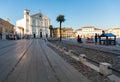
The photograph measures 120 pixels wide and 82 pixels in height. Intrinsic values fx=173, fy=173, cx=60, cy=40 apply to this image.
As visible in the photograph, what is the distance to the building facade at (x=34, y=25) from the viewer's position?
3644 inches

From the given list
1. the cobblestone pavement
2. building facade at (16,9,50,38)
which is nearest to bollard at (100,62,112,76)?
the cobblestone pavement

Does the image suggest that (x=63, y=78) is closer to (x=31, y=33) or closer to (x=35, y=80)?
(x=35, y=80)

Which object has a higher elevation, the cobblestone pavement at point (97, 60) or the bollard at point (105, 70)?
the bollard at point (105, 70)

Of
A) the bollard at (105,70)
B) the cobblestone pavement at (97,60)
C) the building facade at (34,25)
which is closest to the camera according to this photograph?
the cobblestone pavement at (97,60)

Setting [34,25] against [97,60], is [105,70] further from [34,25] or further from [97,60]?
[34,25]

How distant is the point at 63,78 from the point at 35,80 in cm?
92

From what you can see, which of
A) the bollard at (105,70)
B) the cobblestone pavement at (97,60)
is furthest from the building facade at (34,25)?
the bollard at (105,70)

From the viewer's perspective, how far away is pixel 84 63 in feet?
27.9

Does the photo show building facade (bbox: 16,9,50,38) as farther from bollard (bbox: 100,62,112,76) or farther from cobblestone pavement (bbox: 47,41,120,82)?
bollard (bbox: 100,62,112,76)

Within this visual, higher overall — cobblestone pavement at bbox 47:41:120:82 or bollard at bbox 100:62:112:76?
bollard at bbox 100:62:112:76

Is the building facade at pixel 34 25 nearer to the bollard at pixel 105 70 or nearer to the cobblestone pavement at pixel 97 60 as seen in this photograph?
the cobblestone pavement at pixel 97 60

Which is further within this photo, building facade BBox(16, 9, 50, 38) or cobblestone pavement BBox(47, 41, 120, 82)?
building facade BBox(16, 9, 50, 38)

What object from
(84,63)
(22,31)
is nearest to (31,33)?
(22,31)

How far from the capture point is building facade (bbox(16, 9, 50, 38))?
92.6 meters
